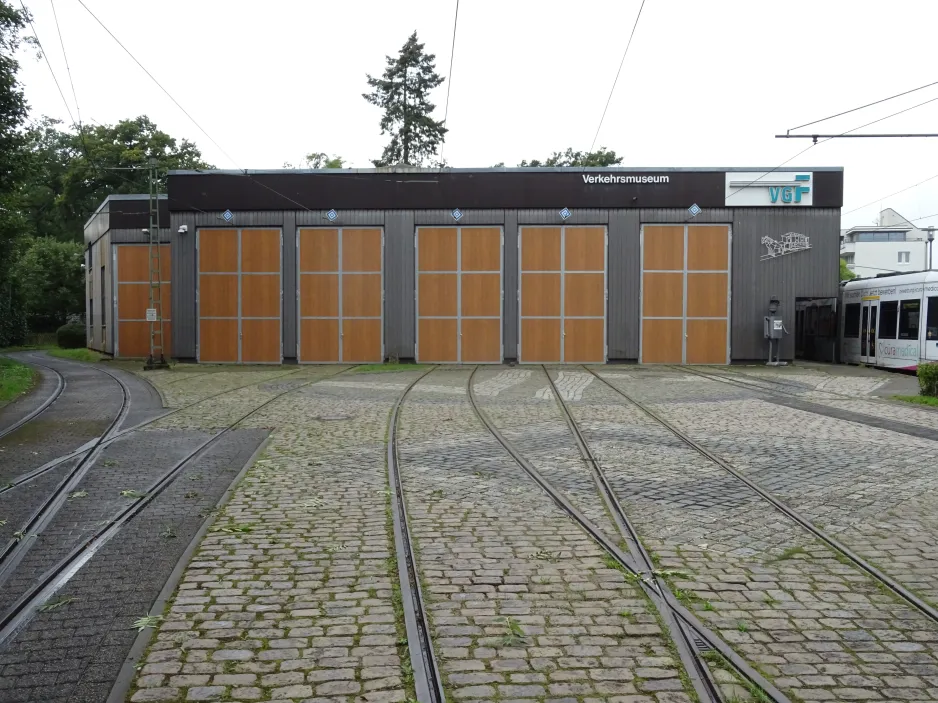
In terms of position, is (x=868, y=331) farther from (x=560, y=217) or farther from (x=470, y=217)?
(x=470, y=217)

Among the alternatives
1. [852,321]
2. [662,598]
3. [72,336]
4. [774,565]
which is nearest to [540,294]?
[852,321]

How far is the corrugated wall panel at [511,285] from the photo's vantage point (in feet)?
96.8

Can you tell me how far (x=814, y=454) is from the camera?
372 inches

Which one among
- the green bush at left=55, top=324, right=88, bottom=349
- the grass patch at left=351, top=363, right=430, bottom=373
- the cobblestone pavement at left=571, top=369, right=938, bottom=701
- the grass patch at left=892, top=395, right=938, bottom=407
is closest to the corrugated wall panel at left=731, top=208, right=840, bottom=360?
the grass patch at left=351, top=363, right=430, bottom=373

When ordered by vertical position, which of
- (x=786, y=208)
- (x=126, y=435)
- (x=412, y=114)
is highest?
(x=412, y=114)

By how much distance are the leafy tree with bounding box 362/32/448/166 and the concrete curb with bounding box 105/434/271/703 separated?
49239 millimetres

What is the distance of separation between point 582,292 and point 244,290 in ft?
42.0

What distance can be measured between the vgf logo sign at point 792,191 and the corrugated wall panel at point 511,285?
9.41m

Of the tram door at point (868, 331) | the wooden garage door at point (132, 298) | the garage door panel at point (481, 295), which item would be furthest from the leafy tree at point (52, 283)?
the tram door at point (868, 331)

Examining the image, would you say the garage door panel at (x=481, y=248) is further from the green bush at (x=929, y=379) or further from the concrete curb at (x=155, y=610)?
the concrete curb at (x=155, y=610)

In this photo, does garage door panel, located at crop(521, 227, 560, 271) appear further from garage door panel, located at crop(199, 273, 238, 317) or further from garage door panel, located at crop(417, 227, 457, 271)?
garage door panel, located at crop(199, 273, 238, 317)

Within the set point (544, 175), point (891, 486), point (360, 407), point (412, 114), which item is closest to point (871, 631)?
point (891, 486)

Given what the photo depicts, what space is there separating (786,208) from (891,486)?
23.5 m

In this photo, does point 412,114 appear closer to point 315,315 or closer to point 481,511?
point 315,315
